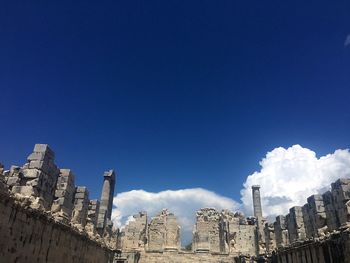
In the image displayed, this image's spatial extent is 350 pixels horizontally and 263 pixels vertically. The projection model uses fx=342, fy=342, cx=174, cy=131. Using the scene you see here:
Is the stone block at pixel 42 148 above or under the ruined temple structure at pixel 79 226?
above

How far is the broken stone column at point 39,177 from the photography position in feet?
38.3

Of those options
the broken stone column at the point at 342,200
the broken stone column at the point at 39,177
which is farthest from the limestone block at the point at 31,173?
the broken stone column at the point at 342,200

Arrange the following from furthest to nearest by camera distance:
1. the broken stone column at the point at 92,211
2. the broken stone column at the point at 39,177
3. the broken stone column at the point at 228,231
→ the broken stone column at the point at 228,231, the broken stone column at the point at 92,211, the broken stone column at the point at 39,177

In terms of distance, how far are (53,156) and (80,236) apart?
4.69 meters

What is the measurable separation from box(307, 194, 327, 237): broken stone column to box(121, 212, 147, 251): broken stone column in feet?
56.3

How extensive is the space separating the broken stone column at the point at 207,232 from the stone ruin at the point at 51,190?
38.0 feet

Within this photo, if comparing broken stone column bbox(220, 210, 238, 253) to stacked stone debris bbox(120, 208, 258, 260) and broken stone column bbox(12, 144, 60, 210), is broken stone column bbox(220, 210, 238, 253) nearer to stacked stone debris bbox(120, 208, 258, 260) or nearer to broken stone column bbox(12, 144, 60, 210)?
stacked stone debris bbox(120, 208, 258, 260)

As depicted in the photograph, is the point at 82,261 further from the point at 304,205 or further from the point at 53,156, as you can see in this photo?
the point at 304,205

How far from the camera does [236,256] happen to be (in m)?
27.3

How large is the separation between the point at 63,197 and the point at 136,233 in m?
16.8

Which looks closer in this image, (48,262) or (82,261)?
(48,262)

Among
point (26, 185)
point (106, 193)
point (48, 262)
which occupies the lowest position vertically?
point (48, 262)

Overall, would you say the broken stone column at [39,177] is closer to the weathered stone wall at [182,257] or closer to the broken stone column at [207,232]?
the weathered stone wall at [182,257]

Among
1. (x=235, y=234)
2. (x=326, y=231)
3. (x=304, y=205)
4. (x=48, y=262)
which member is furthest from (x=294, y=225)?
(x=235, y=234)
